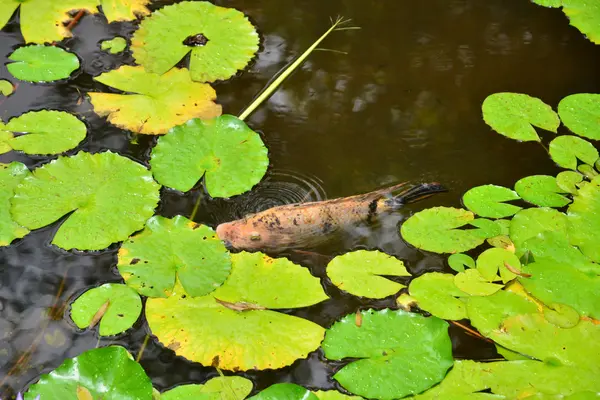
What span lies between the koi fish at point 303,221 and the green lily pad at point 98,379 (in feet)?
1.97

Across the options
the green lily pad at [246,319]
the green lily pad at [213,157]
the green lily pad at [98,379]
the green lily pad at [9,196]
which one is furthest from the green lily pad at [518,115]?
the green lily pad at [9,196]

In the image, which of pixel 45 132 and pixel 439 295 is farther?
pixel 45 132

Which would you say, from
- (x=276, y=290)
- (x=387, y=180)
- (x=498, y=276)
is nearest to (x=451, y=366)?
(x=498, y=276)

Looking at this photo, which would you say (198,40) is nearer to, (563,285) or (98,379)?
(98,379)

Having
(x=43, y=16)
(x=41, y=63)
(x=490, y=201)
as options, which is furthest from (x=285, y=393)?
(x=43, y=16)

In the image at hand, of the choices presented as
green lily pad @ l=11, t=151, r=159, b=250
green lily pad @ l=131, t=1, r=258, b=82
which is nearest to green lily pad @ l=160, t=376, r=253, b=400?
green lily pad @ l=11, t=151, r=159, b=250

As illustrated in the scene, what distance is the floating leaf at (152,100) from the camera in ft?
7.97

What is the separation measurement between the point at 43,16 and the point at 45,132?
76 cm

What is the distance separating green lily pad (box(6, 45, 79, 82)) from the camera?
2605 mm

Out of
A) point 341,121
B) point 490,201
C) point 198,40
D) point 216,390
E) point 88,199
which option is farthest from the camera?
point 198,40

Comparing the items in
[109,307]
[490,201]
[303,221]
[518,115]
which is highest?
[518,115]

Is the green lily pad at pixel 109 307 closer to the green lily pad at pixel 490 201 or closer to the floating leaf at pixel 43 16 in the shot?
the green lily pad at pixel 490 201

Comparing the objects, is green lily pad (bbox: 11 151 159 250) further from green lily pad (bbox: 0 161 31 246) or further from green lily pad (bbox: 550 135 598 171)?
green lily pad (bbox: 550 135 598 171)

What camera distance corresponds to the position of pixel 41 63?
104 inches
